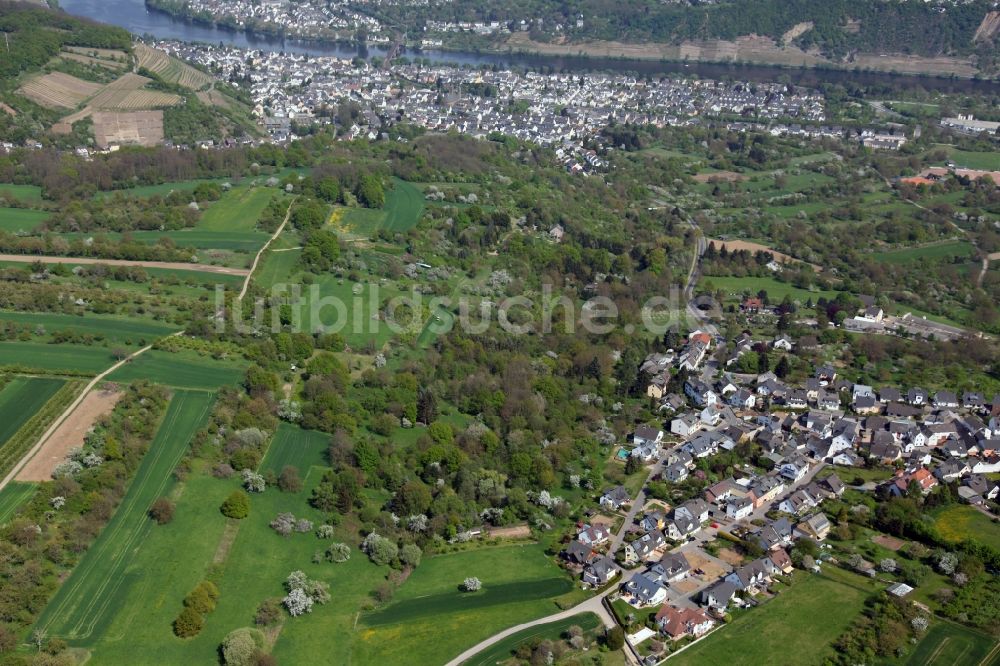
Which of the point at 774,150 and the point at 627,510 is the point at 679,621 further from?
the point at 774,150

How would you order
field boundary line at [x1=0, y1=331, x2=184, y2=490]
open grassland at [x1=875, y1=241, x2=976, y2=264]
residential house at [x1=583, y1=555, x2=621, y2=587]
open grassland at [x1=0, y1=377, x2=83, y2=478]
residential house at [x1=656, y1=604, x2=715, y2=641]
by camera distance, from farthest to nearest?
1. open grassland at [x1=875, y1=241, x2=976, y2=264]
2. open grassland at [x1=0, y1=377, x2=83, y2=478]
3. field boundary line at [x1=0, y1=331, x2=184, y2=490]
4. residential house at [x1=583, y1=555, x2=621, y2=587]
5. residential house at [x1=656, y1=604, x2=715, y2=641]

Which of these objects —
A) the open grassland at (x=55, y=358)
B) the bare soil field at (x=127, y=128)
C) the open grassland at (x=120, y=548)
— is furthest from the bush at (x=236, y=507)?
the bare soil field at (x=127, y=128)

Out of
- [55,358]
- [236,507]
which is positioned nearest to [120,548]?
[236,507]

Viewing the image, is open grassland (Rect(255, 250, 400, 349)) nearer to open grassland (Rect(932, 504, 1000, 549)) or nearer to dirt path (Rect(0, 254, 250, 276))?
dirt path (Rect(0, 254, 250, 276))

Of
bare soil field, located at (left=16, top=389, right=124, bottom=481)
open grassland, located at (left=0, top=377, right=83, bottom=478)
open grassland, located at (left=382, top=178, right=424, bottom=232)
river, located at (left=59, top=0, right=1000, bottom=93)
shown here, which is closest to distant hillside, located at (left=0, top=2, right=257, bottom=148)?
open grassland, located at (left=382, top=178, right=424, bottom=232)

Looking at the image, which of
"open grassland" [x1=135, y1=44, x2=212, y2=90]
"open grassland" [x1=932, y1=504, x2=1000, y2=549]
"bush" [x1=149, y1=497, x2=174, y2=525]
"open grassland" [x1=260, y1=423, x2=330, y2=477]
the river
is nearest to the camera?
"bush" [x1=149, y1=497, x2=174, y2=525]

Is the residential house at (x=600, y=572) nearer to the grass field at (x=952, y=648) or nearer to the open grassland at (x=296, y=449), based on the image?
the grass field at (x=952, y=648)
